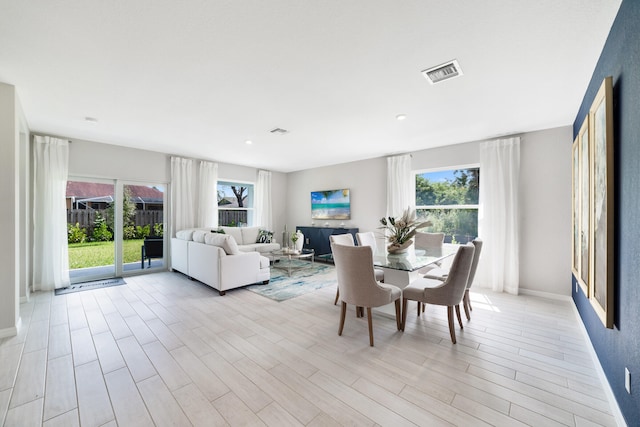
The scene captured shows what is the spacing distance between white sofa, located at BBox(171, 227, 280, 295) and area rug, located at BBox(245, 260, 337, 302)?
0.87 ft

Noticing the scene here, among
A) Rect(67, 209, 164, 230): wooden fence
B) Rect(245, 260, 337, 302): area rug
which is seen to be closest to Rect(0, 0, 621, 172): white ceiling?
Rect(67, 209, 164, 230): wooden fence

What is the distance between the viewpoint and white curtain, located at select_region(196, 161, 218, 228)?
229 inches

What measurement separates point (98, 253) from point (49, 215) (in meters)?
1.06

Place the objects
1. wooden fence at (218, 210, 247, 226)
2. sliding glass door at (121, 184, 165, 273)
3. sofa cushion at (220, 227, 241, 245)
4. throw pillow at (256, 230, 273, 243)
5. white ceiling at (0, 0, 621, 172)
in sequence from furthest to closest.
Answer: wooden fence at (218, 210, 247, 226)
throw pillow at (256, 230, 273, 243)
sofa cushion at (220, 227, 241, 245)
sliding glass door at (121, 184, 165, 273)
white ceiling at (0, 0, 621, 172)

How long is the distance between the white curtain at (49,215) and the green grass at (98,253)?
0.38 metres

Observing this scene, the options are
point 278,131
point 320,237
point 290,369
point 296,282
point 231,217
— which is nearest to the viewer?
point 290,369

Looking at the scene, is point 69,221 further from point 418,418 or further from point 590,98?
point 590,98

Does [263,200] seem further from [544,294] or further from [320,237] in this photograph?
[544,294]

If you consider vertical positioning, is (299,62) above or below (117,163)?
above

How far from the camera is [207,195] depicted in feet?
19.3

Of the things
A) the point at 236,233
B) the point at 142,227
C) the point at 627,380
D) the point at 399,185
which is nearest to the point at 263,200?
the point at 236,233

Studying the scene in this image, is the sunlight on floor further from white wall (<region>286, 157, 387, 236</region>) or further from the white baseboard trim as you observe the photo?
white wall (<region>286, 157, 387, 236</region>)

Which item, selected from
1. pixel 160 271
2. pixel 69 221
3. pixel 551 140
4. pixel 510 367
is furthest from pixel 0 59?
pixel 551 140

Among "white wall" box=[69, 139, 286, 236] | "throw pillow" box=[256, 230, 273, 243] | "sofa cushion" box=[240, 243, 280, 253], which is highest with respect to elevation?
"white wall" box=[69, 139, 286, 236]
